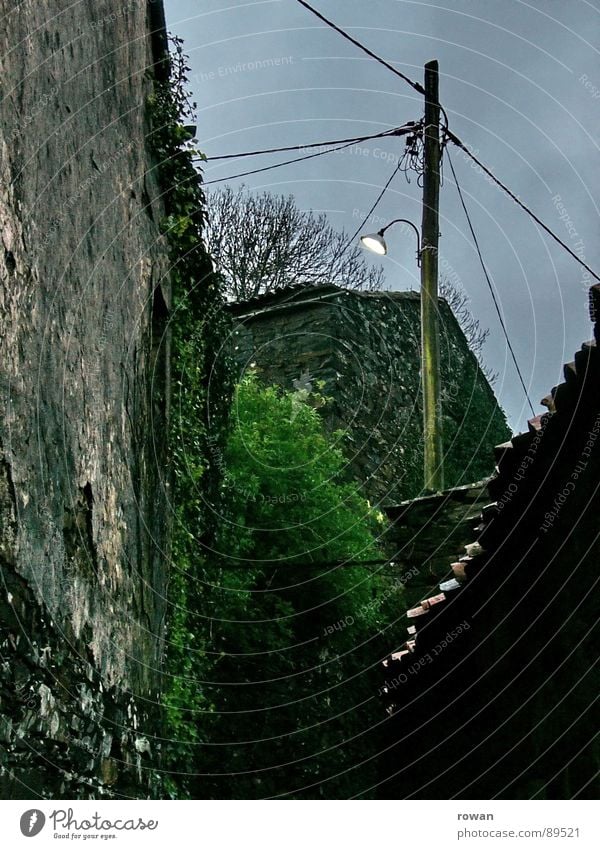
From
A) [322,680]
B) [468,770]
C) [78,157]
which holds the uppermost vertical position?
[78,157]

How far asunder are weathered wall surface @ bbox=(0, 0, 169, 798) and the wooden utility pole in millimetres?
3346

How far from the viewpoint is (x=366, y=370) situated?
1363cm

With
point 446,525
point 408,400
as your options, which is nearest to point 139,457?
point 446,525

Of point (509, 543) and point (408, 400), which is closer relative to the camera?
point (509, 543)

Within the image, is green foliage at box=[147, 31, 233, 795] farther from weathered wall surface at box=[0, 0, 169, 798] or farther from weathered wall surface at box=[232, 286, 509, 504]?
weathered wall surface at box=[232, 286, 509, 504]

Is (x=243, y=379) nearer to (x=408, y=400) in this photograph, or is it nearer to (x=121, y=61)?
(x=408, y=400)

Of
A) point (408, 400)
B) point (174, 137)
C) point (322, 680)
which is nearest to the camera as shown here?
point (174, 137)

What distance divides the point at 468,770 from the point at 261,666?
3.49 metres

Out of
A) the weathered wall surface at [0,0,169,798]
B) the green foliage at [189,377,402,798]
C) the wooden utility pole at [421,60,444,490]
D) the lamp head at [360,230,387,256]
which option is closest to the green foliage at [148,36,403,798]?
the green foliage at [189,377,402,798]

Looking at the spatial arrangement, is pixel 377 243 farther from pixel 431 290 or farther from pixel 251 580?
pixel 251 580

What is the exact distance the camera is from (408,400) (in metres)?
14.7

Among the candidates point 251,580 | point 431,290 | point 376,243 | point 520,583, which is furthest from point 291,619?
point 520,583

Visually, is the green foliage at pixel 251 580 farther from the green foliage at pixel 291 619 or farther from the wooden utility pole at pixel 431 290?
the wooden utility pole at pixel 431 290

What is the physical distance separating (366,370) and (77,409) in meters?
9.16
